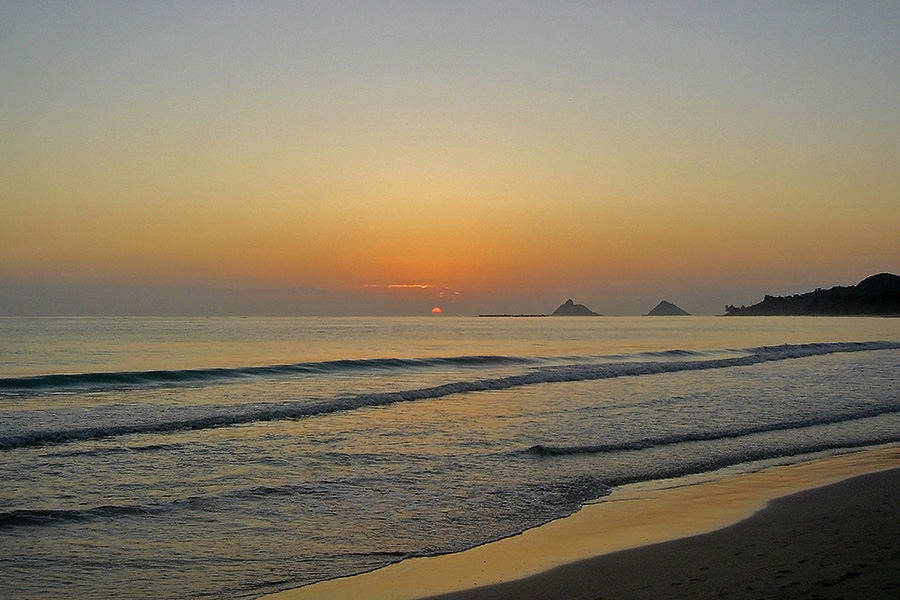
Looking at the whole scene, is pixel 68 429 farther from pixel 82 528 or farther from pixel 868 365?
pixel 868 365

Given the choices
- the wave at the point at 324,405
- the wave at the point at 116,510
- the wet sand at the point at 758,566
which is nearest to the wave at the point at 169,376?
the wave at the point at 324,405

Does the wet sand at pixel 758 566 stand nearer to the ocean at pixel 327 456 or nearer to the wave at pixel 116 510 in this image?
Result: the ocean at pixel 327 456

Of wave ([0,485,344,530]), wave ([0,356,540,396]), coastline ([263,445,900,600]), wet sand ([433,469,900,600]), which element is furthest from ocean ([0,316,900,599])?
wet sand ([433,469,900,600])

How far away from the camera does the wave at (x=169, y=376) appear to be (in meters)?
26.7

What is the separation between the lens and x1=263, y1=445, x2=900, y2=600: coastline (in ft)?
24.9

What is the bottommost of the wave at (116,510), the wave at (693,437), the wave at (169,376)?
the wave at (693,437)

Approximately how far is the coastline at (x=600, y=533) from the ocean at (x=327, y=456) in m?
0.39

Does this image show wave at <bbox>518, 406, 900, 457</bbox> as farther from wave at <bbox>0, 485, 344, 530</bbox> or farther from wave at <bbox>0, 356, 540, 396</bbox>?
wave at <bbox>0, 356, 540, 396</bbox>

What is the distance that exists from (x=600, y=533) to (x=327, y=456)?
6.67 metres

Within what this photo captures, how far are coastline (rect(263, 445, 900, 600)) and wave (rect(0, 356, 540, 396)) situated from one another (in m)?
21.5

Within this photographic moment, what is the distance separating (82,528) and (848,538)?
9.60 meters

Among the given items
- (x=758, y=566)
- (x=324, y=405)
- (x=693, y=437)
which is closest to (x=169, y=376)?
A: (x=324, y=405)

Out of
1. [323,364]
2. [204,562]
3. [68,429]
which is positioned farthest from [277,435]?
[323,364]

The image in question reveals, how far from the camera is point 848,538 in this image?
26.8 feet
